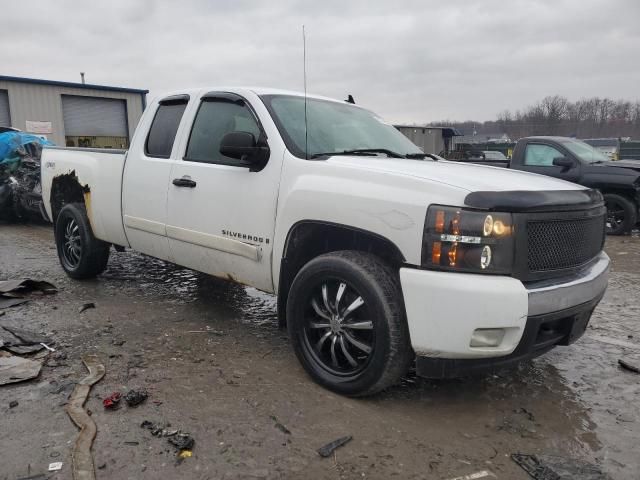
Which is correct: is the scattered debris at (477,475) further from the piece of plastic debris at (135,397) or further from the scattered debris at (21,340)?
the scattered debris at (21,340)

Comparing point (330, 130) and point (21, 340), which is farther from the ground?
point (330, 130)

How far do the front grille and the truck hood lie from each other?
222 millimetres

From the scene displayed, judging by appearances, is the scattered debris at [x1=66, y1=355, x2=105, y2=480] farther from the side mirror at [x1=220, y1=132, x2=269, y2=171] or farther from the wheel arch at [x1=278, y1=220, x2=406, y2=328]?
the side mirror at [x1=220, y1=132, x2=269, y2=171]

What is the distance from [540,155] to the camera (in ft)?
31.6

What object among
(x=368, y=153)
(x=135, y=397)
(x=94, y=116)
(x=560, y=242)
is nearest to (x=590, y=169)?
(x=368, y=153)

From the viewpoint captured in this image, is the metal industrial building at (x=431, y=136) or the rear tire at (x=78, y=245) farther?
the metal industrial building at (x=431, y=136)

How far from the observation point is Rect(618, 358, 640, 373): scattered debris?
140 inches

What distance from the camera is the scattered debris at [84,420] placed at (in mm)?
2365

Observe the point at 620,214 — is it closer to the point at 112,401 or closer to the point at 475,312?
the point at 475,312

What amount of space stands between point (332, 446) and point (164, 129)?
10.1 ft

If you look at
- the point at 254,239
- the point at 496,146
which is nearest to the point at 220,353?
the point at 254,239

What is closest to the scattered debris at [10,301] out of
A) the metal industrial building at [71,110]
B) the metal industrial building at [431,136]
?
the metal industrial building at [71,110]

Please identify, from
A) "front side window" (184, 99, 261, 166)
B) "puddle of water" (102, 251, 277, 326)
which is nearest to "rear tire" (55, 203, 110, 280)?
"puddle of water" (102, 251, 277, 326)

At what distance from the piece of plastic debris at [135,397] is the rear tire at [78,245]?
9.10 ft
